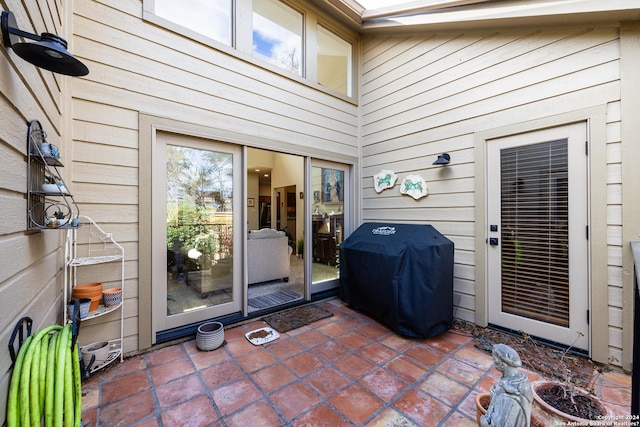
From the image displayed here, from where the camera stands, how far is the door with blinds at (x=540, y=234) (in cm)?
251

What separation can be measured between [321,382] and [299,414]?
364mm

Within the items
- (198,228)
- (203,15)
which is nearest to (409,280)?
(198,228)

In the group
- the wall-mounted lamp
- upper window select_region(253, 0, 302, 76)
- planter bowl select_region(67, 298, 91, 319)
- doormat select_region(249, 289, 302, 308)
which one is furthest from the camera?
doormat select_region(249, 289, 302, 308)

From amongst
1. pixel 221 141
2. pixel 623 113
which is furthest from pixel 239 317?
pixel 623 113

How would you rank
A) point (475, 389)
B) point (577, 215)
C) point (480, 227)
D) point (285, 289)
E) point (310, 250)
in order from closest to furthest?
1. point (475, 389)
2. point (577, 215)
3. point (480, 227)
4. point (310, 250)
5. point (285, 289)

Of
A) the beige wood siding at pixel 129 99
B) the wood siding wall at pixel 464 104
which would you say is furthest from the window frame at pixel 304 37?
the wood siding wall at pixel 464 104

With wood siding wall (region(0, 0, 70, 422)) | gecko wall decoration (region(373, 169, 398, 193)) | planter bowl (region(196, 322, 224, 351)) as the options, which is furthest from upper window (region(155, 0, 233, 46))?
planter bowl (region(196, 322, 224, 351))

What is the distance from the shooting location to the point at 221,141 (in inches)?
122

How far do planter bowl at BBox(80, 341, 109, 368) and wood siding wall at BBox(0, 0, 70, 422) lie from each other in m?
0.55

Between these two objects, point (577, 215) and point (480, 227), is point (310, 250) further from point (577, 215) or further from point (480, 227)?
point (577, 215)

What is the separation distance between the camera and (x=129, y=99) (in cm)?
255

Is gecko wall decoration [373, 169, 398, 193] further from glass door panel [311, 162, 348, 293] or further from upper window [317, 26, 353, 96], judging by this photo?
upper window [317, 26, 353, 96]

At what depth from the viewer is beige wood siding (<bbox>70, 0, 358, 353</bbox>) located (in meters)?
2.37

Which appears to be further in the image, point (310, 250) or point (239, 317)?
point (310, 250)
